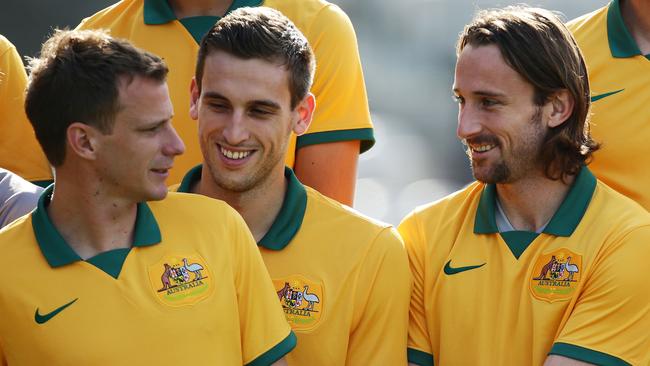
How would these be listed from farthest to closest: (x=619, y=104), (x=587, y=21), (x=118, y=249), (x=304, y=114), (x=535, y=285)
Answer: (x=587, y=21) → (x=619, y=104) → (x=304, y=114) → (x=535, y=285) → (x=118, y=249)

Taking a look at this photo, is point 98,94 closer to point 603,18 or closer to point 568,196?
point 568,196

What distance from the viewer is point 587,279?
10.5 ft

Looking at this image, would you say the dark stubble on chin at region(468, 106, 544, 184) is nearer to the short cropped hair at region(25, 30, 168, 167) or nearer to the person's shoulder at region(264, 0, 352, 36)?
→ the person's shoulder at region(264, 0, 352, 36)

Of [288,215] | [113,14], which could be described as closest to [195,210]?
[288,215]

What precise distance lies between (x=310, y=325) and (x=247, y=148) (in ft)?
1.58

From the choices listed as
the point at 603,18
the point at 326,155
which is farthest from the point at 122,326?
the point at 603,18

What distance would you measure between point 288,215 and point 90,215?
22.8 inches

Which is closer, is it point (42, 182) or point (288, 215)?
point (288, 215)

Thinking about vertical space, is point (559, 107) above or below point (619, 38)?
below

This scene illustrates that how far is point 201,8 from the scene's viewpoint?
3787mm

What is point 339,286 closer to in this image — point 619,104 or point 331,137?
point 331,137

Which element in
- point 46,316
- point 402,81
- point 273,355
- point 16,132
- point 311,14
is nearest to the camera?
point 46,316

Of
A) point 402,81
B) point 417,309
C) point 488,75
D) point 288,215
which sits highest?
point 488,75

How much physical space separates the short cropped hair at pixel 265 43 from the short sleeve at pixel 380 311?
48 centimetres
